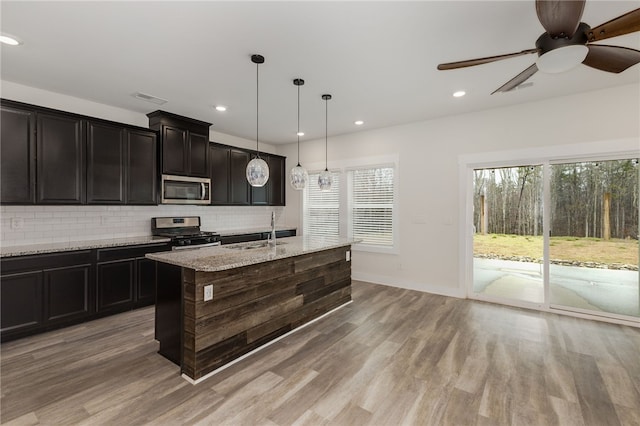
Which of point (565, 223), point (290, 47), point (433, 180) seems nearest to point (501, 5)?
point (290, 47)

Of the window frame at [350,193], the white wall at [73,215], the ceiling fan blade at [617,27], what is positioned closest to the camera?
the ceiling fan blade at [617,27]

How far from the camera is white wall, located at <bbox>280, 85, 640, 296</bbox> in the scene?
3562 mm

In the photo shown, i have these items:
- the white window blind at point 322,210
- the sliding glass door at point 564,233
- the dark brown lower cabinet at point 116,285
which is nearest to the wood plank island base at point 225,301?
the dark brown lower cabinet at point 116,285

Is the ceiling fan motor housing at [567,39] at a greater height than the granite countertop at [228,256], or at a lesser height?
greater

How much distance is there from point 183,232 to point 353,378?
3.60 m

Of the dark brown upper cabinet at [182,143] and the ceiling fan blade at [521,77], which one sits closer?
the ceiling fan blade at [521,77]

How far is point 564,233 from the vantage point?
388 cm

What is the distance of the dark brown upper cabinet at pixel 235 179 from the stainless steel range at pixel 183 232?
54 cm

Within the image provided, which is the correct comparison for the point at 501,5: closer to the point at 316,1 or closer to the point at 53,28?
the point at 316,1

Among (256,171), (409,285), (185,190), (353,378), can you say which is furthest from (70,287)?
(409,285)

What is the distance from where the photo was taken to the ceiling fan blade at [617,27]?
5.22 feet

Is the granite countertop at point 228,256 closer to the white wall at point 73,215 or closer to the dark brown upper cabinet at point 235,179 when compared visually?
the white wall at point 73,215

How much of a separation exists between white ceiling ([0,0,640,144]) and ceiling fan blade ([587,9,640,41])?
54cm

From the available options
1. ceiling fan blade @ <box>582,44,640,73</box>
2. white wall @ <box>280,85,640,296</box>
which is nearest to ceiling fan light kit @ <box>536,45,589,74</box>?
ceiling fan blade @ <box>582,44,640,73</box>
